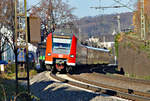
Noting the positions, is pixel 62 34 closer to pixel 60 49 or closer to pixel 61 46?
A: pixel 61 46

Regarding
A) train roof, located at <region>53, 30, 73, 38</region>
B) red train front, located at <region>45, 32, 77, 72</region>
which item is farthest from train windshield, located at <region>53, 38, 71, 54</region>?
train roof, located at <region>53, 30, 73, 38</region>

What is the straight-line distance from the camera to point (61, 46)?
21.1 meters

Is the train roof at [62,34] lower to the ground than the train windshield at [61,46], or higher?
higher

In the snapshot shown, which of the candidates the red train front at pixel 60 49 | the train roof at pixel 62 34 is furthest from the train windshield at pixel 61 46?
the train roof at pixel 62 34

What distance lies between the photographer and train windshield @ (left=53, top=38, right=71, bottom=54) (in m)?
Answer: 21.1

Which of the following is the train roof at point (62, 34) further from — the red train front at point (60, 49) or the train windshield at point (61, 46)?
the train windshield at point (61, 46)

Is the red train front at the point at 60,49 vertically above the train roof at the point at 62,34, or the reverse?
the train roof at the point at 62,34

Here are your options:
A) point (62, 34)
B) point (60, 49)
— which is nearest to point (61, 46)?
point (60, 49)

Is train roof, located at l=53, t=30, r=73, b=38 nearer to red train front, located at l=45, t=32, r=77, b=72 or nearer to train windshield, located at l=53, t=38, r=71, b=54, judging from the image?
red train front, located at l=45, t=32, r=77, b=72

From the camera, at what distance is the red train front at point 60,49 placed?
69.1 feet

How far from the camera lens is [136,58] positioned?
86.1 ft

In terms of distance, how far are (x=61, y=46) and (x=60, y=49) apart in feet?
0.70

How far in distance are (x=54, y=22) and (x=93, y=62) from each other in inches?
252

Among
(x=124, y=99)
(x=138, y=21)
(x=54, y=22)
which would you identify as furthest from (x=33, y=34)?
(x=54, y=22)
